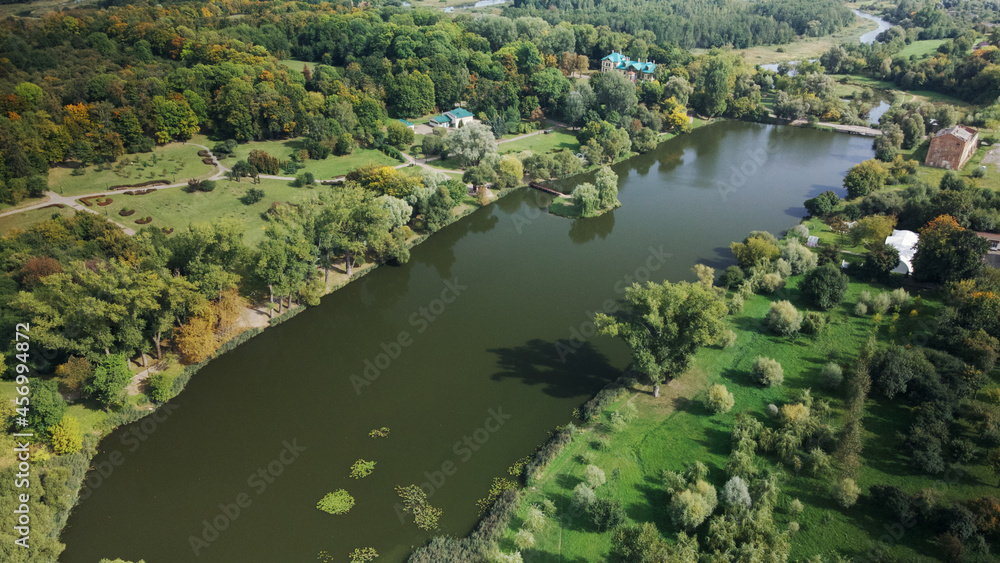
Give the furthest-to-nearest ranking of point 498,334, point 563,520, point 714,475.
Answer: point 498,334 → point 714,475 → point 563,520

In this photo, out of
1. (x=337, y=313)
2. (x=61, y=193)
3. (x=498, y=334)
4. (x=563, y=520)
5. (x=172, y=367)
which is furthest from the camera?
(x=61, y=193)

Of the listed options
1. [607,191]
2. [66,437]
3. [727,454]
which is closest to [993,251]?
[607,191]

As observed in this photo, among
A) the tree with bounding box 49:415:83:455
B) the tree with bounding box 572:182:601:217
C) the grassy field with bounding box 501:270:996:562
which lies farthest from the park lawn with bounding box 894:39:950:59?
the tree with bounding box 49:415:83:455

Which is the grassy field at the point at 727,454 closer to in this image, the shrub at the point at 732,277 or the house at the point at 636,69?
the shrub at the point at 732,277

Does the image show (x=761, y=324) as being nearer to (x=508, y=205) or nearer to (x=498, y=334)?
→ (x=498, y=334)

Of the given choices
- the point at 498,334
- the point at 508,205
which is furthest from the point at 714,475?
the point at 508,205

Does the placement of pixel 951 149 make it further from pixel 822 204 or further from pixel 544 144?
pixel 544 144

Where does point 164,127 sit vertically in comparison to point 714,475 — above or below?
above
